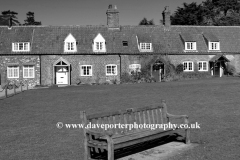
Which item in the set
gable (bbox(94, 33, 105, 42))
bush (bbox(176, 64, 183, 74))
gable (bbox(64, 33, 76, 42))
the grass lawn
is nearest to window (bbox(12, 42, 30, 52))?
gable (bbox(64, 33, 76, 42))

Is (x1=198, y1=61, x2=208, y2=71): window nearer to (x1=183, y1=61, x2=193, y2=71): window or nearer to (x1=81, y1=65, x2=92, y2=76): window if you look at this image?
(x1=183, y1=61, x2=193, y2=71): window

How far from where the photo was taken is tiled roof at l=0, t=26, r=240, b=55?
37.2m

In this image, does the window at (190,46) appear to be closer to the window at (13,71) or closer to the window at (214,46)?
the window at (214,46)

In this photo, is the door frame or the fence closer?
the fence

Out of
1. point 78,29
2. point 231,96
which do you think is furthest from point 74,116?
point 78,29

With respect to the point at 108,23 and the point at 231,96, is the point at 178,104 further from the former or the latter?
the point at 108,23

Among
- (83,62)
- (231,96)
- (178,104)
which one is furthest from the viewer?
(83,62)

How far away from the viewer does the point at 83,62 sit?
3703 centimetres

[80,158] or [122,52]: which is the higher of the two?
[122,52]

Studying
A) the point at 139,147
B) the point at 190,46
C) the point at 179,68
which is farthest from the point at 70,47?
the point at 139,147

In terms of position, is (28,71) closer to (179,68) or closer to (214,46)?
(179,68)

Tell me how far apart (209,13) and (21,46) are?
145ft

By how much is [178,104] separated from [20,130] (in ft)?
27.0

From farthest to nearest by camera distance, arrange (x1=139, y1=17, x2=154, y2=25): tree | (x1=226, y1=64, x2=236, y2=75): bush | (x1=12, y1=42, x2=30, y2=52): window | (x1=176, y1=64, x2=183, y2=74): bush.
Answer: (x1=139, y1=17, x2=154, y2=25): tree
(x1=226, y1=64, x2=236, y2=75): bush
(x1=176, y1=64, x2=183, y2=74): bush
(x1=12, y1=42, x2=30, y2=52): window
